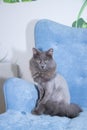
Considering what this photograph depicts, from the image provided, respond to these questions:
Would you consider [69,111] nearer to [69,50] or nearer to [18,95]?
[18,95]

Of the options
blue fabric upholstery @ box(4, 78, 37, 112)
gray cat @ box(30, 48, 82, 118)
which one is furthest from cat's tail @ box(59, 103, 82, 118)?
blue fabric upholstery @ box(4, 78, 37, 112)

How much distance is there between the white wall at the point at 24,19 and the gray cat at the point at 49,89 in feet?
1.94

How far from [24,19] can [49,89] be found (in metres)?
0.78

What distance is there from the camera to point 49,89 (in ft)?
4.51

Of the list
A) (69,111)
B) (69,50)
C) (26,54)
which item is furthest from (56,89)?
(26,54)

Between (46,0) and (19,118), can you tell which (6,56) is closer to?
(46,0)

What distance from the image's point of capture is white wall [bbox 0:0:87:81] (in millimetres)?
1845

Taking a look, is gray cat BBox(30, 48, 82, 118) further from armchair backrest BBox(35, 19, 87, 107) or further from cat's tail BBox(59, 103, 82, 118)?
Answer: armchair backrest BBox(35, 19, 87, 107)

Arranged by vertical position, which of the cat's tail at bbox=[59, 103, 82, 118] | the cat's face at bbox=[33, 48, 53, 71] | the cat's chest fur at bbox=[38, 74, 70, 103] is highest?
the cat's face at bbox=[33, 48, 53, 71]

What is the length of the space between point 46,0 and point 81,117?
1.00 m

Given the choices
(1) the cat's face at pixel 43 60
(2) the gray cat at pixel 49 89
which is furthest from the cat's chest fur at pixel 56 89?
(1) the cat's face at pixel 43 60

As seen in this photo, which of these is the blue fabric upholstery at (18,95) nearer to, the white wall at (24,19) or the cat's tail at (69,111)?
the cat's tail at (69,111)

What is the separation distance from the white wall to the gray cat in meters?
0.59

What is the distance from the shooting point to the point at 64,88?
144 centimetres
